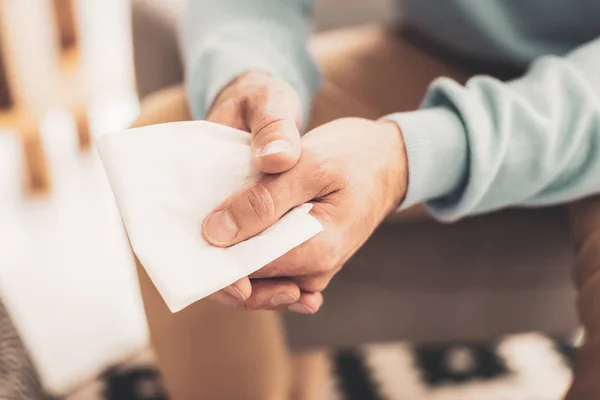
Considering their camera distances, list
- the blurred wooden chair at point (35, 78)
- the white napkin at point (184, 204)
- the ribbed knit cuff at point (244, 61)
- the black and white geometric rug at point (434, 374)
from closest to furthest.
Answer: the white napkin at point (184, 204) < the ribbed knit cuff at point (244, 61) < the black and white geometric rug at point (434, 374) < the blurred wooden chair at point (35, 78)

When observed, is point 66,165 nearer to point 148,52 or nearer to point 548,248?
→ point 148,52

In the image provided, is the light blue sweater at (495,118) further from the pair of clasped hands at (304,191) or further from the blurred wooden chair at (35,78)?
the blurred wooden chair at (35,78)

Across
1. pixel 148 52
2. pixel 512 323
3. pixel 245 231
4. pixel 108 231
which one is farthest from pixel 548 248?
pixel 108 231

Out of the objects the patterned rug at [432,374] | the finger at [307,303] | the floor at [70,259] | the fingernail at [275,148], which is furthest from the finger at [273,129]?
the patterned rug at [432,374]

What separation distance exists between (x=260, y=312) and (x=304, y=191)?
194mm

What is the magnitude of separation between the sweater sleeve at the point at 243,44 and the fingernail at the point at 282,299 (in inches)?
7.4

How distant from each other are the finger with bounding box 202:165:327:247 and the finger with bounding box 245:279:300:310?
5 cm

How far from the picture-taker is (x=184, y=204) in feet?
1.33

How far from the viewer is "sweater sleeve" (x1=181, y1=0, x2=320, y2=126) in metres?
0.54

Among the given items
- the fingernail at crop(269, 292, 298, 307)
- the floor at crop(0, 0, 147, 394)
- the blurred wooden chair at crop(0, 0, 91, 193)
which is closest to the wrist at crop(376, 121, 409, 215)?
the fingernail at crop(269, 292, 298, 307)

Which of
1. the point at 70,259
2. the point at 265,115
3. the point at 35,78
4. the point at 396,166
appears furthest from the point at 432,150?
the point at 35,78

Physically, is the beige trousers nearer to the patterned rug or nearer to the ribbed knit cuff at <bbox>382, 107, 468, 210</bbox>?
the ribbed knit cuff at <bbox>382, 107, 468, 210</bbox>

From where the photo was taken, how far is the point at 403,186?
47 centimetres

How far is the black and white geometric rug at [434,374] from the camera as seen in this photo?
0.88 m
